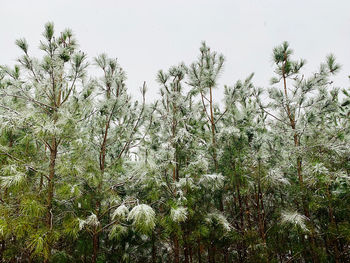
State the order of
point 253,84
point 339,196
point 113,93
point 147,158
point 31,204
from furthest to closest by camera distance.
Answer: point 253,84, point 339,196, point 113,93, point 147,158, point 31,204

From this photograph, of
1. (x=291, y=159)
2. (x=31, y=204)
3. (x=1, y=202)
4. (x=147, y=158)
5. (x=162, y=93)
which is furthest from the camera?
(x=162, y=93)

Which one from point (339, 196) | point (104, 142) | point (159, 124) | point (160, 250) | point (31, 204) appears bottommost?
point (160, 250)

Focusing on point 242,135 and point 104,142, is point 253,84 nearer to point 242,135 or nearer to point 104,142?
point 242,135

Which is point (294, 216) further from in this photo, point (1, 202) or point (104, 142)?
point (1, 202)

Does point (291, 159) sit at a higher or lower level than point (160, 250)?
higher

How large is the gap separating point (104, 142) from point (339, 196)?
5386 mm

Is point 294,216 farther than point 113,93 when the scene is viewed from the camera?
No

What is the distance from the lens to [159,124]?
5562mm

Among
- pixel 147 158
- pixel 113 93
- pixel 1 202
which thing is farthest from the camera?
→ pixel 113 93

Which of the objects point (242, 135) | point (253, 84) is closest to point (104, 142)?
point (242, 135)

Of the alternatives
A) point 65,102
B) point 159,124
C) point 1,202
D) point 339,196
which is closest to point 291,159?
point 339,196

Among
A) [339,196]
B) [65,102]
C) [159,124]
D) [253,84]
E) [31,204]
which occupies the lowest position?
[31,204]

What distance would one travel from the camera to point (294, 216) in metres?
4.38

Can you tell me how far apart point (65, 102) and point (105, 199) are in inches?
71.7
